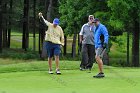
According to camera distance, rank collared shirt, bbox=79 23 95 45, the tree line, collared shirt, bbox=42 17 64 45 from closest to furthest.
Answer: collared shirt, bbox=42 17 64 45
collared shirt, bbox=79 23 95 45
the tree line

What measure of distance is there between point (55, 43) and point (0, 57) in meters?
32.2

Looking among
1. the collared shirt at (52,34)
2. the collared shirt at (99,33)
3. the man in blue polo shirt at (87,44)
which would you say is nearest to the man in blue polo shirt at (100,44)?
the collared shirt at (99,33)

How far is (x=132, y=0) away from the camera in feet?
115

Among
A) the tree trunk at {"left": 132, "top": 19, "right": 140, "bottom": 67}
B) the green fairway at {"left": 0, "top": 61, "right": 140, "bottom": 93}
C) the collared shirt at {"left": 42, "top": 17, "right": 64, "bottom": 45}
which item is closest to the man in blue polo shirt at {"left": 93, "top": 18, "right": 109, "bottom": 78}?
the green fairway at {"left": 0, "top": 61, "right": 140, "bottom": 93}

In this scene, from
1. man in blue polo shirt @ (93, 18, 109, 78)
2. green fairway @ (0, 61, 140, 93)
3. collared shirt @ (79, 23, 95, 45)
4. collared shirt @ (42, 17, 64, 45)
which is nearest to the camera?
green fairway @ (0, 61, 140, 93)

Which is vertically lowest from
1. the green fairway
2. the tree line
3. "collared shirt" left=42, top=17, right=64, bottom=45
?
the green fairway

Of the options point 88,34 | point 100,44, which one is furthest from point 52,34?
point 100,44

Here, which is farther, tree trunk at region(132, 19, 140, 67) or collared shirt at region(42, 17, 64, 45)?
tree trunk at region(132, 19, 140, 67)

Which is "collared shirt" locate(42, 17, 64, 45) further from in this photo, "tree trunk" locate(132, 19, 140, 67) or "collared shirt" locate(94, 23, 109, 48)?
"tree trunk" locate(132, 19, 140, 67)

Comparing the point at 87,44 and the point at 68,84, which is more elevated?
the point at 87,44

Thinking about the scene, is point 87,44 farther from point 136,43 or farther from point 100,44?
point 136,43

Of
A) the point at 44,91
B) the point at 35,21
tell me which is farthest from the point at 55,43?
the point at 35,21

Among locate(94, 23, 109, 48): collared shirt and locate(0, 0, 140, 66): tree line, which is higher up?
locate(0, 0, 140, 66): tree line

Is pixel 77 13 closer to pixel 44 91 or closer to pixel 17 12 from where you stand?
pixel 17 12
